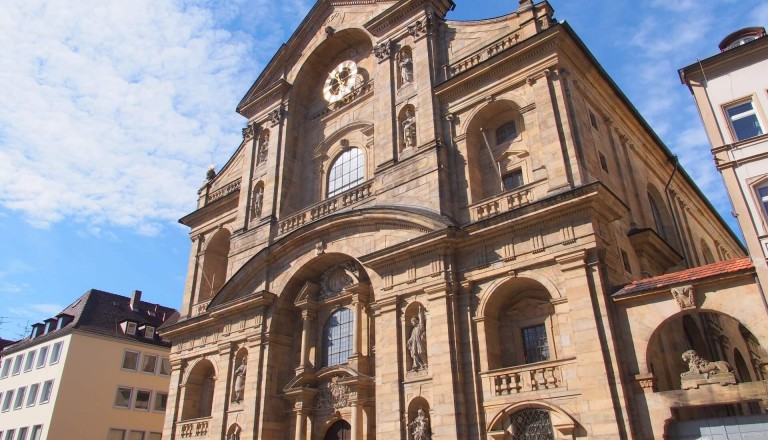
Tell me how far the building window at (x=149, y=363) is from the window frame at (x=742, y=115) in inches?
1452

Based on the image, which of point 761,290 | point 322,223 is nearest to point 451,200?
point 322,223

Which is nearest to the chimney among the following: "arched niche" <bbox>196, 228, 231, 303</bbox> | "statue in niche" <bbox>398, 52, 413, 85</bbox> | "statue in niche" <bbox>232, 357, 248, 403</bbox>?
"arched niche" <bbox>196, 228, 231, 303</bbox>

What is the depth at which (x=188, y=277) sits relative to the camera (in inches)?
1138

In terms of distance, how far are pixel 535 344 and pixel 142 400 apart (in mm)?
31077

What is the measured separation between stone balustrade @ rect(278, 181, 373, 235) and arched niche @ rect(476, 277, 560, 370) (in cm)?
660

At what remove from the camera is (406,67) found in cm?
2319

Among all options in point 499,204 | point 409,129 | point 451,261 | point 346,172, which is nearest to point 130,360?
point 346,172

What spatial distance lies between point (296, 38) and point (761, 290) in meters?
22.3

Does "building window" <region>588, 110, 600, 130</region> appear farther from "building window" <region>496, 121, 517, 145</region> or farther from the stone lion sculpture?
the stone lion sculpture

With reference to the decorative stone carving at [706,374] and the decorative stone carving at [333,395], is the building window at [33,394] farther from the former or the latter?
the decorative stone carving at [706,374]

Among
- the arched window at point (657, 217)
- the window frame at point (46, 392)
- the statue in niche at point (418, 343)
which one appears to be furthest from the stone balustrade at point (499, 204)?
the window frame at point (46, 392)

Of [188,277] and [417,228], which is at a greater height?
[188,277]

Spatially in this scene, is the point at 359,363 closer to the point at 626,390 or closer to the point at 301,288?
the point at 301,288

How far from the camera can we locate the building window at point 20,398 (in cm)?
3834
